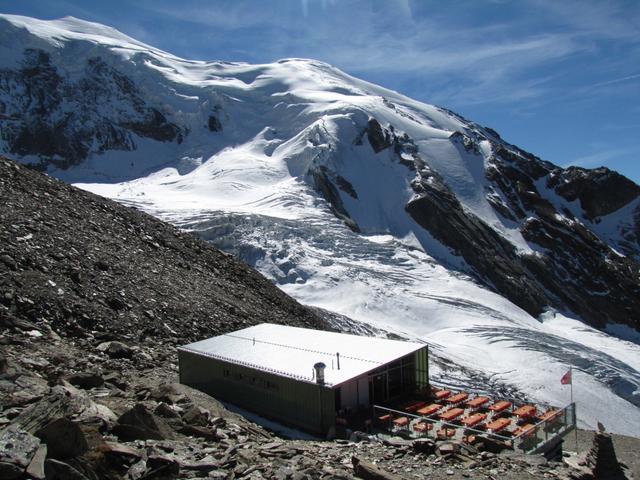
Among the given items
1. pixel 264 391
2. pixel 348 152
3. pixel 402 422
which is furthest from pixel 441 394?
pixel 348 152

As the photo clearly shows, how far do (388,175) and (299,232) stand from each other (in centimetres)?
2988

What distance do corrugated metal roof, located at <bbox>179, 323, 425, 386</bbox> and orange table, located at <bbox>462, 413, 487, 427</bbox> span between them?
270 centimetres

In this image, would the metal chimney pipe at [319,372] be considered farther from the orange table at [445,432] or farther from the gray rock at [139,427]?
the gray rock at [139,427]

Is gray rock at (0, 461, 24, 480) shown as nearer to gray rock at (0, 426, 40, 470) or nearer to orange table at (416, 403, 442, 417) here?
gray rock at (0, 426, 40, 470)

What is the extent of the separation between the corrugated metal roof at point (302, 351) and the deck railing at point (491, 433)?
1429mm

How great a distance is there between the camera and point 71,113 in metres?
104

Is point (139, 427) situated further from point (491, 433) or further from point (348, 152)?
point (348, 152)

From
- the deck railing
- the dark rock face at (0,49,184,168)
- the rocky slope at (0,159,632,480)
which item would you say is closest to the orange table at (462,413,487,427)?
the deck railing

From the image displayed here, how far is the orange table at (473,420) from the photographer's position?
15586 mm

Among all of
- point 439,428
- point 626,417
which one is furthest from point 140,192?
point 439,428

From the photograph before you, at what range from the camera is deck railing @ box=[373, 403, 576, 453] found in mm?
14477

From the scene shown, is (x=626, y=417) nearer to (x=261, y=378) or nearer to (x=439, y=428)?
(x=439, y=428)

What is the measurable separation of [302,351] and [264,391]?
2.04 metres

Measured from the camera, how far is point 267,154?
91.6 meters
